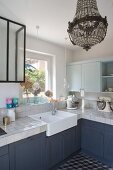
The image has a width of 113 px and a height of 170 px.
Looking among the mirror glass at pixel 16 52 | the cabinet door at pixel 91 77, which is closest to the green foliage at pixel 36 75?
the mirror glass at pixel 16 52

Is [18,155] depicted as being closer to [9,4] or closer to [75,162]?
[75,162]

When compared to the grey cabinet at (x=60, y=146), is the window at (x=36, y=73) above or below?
above

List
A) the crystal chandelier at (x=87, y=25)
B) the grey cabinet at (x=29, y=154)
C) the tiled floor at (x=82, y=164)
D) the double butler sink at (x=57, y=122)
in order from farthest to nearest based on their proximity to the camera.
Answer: the tiled floor at (x=82, y=164) → the double butler sink at (x=57, y=122) → the grey cabinet at (x=29, y=154) → the crystal chandelier at (x=87, y=25)

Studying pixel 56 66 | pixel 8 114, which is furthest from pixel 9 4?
pixel 56 66

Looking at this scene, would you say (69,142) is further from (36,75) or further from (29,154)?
(36,75)

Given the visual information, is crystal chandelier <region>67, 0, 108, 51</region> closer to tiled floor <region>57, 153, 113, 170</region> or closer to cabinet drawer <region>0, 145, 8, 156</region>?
cabinet drawer <region>0, 145, 8, 156</region>

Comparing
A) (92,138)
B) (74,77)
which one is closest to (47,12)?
(74,77)

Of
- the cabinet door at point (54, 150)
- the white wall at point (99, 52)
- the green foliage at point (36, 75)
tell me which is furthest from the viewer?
the white wall at point (99, 52)

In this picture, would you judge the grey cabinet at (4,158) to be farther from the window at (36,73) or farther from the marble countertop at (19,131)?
the window at (36,73)

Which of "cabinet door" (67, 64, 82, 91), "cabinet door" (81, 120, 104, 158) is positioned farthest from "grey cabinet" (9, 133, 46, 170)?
"cabinet door" (67, 64, 82, 91)

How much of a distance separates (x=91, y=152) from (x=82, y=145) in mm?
200

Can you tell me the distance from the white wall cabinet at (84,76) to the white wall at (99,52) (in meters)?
0.32

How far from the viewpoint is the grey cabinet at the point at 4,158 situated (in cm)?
139

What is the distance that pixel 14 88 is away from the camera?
2104 millimetres
